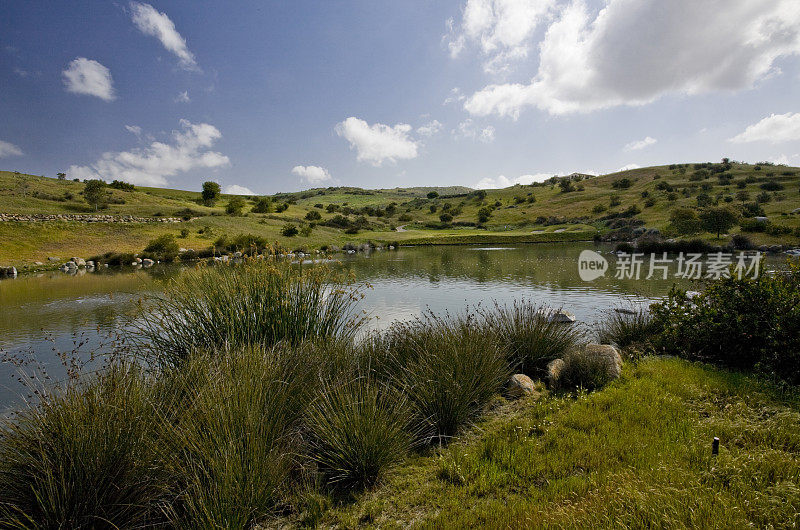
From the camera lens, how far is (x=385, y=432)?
4074 millimetres

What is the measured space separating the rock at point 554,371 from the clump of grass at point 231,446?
4.51 metres

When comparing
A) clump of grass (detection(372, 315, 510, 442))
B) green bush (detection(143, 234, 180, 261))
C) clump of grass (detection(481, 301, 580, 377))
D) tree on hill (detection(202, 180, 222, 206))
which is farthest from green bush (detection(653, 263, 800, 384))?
tree on hill (detection(202, 180, 222, 206))

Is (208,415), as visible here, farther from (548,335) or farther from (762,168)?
(762,168)

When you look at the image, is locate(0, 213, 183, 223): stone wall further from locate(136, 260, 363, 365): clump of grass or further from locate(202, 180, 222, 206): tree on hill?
locate(136, 260, 363, 365): clump of grass

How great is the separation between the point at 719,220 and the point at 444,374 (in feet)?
173

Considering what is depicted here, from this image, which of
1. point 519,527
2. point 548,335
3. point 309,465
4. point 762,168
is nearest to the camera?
point 519,527

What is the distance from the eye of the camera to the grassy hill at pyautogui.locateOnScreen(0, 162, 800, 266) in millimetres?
40694

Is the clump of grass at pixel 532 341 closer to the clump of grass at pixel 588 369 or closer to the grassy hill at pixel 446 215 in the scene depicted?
the clump of grass at pixel 588 369

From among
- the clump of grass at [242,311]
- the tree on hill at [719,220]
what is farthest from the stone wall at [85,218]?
the tree on hill at [719,220]

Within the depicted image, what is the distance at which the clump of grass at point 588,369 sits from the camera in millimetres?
6137

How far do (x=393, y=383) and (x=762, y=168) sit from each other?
395ft

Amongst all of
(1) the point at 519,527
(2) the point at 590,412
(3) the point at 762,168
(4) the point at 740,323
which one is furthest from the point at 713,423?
(3) the point at 762,168

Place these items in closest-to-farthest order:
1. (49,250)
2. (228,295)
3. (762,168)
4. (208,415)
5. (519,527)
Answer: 1. (519,527)
2. (208,415)
3. (228,295)
4. (49,250)
5. (762,168)

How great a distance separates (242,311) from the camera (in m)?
6.23
